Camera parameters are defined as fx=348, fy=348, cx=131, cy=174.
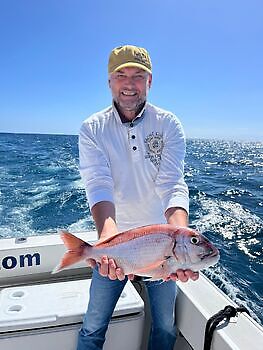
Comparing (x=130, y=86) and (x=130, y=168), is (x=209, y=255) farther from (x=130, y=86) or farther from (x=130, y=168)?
(x=130, y=86)

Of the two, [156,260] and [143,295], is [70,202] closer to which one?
[143,295]

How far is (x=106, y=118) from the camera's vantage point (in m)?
1.82

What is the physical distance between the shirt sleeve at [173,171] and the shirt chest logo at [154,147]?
0.8 inches

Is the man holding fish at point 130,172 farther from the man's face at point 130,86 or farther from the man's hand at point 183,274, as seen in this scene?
the man's hand at point 183,274

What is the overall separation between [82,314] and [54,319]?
0.15 metres

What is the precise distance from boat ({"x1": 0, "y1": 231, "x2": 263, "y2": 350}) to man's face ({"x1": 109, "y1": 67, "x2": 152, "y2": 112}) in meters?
1.09

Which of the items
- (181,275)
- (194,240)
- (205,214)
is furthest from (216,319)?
(205,214)

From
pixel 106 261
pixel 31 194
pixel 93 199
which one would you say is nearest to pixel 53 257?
pixel 93 199

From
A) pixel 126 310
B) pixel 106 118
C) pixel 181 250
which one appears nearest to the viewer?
pixel 181 250

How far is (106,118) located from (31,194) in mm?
6758

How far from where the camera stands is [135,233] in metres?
1.40

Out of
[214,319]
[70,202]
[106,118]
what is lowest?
[70,202]

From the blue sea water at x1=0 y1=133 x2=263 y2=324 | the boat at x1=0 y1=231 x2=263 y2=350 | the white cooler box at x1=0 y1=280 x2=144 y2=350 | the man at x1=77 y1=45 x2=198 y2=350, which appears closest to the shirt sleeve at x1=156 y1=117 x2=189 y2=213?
the man at x1=77 y1=45 x2=198 y2=350

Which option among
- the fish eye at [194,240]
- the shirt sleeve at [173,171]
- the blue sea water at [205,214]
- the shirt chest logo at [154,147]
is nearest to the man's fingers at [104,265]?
the fish eye at [194,240]
